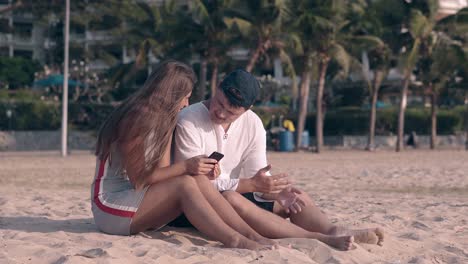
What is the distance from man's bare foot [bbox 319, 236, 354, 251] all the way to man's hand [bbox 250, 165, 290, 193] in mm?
497

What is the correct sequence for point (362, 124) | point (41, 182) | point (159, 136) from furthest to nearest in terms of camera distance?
point (362, 124), point (41, 182), point (159, 136)

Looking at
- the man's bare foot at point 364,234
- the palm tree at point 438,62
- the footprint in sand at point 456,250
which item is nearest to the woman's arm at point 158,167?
the man's bare foot at point 364,234

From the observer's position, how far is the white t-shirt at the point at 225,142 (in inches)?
197

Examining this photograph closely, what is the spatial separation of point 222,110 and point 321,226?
42.5 inches

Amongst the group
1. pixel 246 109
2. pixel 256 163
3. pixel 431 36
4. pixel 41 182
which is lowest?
pixel 41 182

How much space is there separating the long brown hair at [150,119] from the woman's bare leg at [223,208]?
34cm

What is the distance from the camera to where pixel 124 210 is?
4.91 meters

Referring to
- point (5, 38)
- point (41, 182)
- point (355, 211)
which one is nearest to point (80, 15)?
point (5, 38)

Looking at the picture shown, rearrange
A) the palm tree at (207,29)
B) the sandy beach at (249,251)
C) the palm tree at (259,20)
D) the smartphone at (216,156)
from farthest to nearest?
the palm tree at (207,29), the palm tree at (259,20), the smartphone at (216,156), the sandy beach at (249,251)

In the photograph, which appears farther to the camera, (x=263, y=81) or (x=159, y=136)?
(x=263, y=81)

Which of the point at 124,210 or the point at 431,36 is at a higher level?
the point at 431,36

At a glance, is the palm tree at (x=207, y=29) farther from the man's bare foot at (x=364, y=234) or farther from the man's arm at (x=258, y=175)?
the man's bare foot at (x=364, y=234)

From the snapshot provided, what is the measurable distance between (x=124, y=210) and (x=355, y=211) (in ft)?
10.6

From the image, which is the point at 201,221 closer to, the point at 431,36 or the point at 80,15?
the point at 431,36
